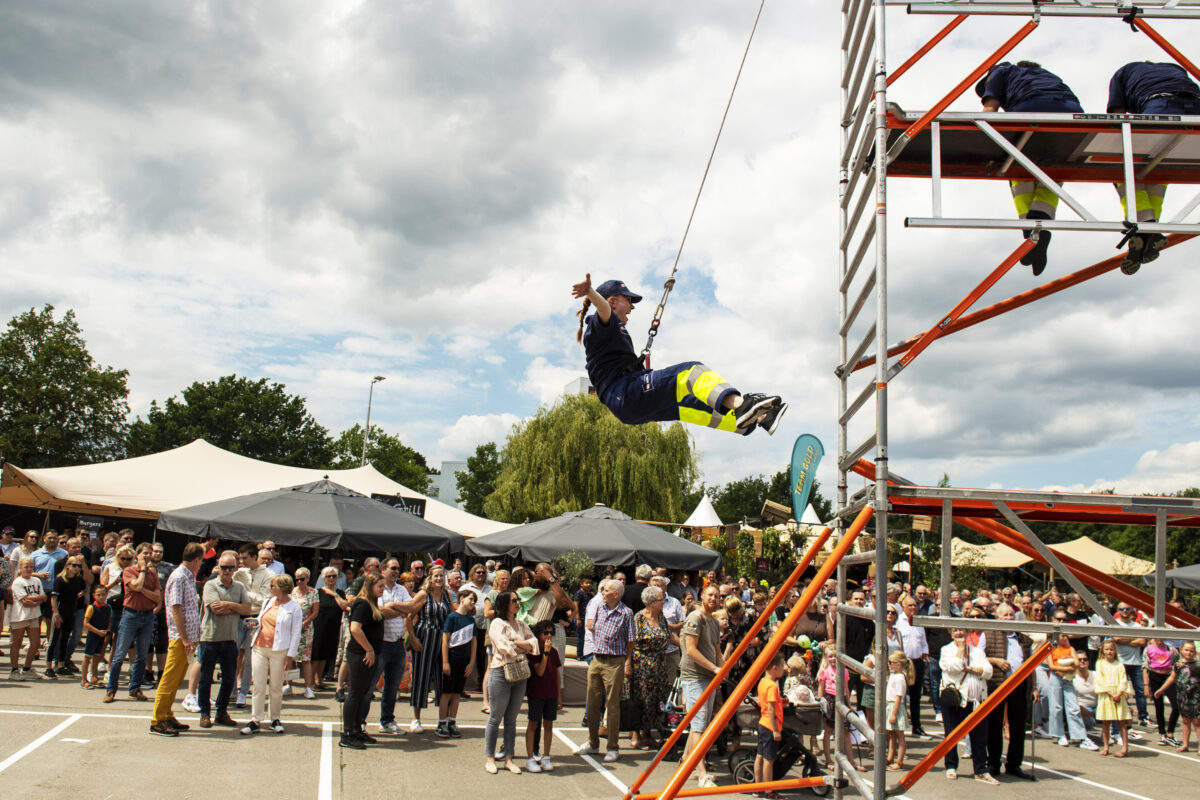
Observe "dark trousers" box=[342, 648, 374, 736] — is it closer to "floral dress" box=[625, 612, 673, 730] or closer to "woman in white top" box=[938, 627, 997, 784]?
"floral dress" box=[625, 612, 673, 730]

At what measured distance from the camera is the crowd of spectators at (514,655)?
25.7 feet

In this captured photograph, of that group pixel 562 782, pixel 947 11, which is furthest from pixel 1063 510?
pixel 562 782

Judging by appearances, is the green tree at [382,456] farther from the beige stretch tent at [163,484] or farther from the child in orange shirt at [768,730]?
the child in orange shirt at [768,730]

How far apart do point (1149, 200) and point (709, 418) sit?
8.76 ft

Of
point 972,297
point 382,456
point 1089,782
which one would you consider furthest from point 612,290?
point 382,456

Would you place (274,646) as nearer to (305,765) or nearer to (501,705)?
(305,765)

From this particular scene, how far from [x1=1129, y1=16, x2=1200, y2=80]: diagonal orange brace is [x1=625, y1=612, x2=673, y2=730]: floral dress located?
21.6ft

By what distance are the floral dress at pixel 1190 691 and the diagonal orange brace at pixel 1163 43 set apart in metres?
9.68

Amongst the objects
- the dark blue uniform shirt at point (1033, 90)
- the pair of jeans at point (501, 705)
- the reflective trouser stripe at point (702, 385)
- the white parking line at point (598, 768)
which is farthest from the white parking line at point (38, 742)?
the dark blue uniform shirt at point (1033, 90)

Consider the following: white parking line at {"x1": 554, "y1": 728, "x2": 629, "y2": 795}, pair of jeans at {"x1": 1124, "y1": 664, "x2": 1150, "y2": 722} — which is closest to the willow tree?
pair of jeans at {"x1": 1124, "y1": 664, "x2": 1150, "y2": 722}

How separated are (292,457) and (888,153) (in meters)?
65.6

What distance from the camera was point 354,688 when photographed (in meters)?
7.80

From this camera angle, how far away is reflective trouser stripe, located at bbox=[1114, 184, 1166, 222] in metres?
4.44

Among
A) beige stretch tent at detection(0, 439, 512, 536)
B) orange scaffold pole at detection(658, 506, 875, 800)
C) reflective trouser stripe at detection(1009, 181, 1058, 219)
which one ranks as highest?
reflective trouser stripe at detection(1009, 181, 1058, 219)
